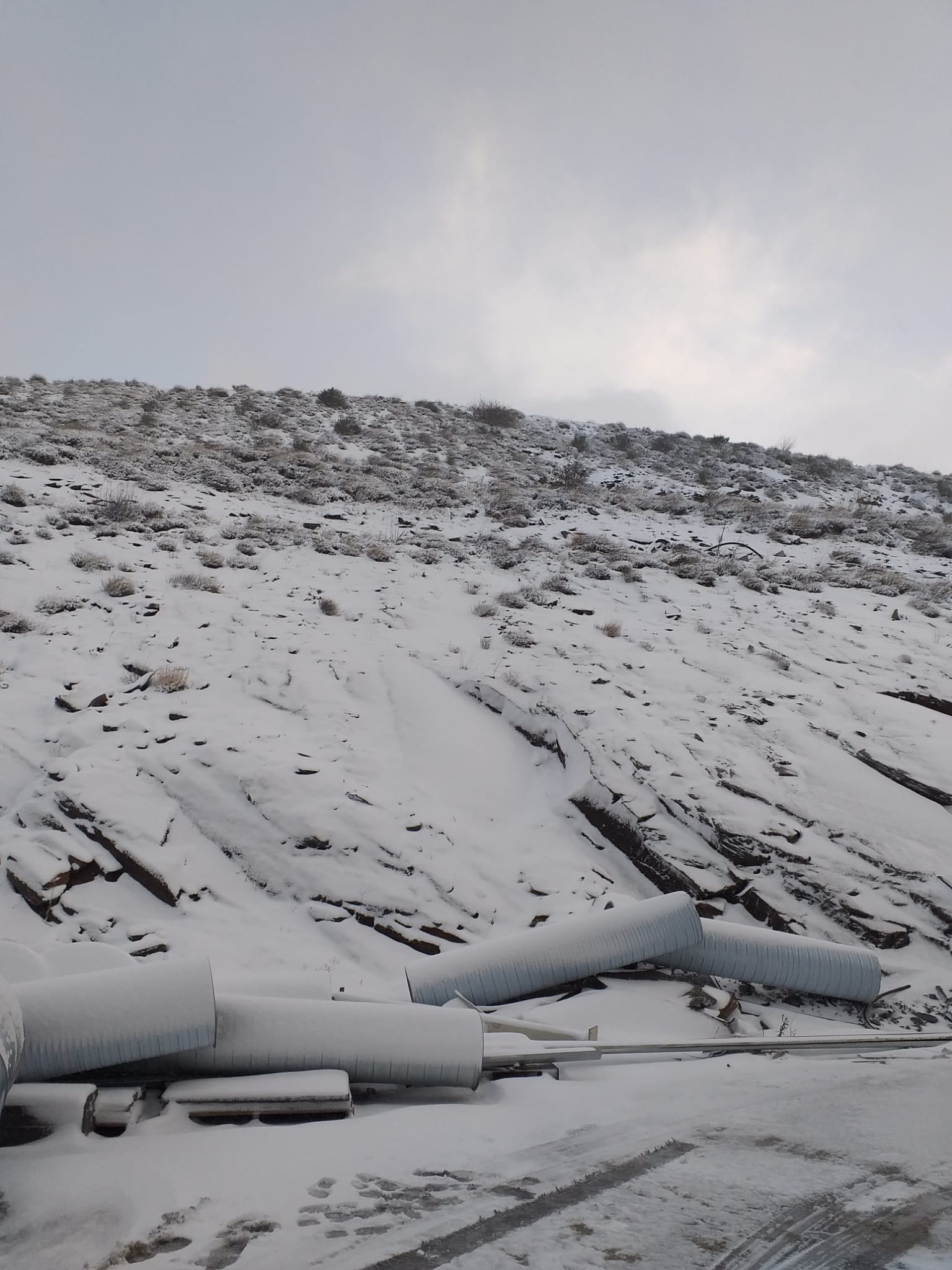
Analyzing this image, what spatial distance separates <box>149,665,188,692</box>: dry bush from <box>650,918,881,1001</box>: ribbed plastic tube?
560 cm

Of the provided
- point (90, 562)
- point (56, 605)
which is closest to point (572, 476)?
point (90, 562)

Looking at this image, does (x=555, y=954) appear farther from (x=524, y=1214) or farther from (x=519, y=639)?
(x=519, y=639)

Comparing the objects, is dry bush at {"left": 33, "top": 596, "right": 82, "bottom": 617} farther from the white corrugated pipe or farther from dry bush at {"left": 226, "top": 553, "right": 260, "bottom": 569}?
the white corrugated pipe

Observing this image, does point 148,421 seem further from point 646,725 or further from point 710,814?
point 710,814

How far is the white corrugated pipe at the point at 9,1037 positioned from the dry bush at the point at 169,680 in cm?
505

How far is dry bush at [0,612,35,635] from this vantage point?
815cm

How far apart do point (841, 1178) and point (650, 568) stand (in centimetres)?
1185

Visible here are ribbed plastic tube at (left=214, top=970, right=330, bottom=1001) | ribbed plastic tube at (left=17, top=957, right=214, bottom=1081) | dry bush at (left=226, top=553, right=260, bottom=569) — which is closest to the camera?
ribbed plastic tube at (left=17, top=957, right=214, bottom=1081)

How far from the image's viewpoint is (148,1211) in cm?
219

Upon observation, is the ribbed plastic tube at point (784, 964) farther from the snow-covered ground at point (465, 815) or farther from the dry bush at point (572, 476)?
the dry bush at point (572, 476)

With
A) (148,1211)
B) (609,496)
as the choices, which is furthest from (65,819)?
(609,496)

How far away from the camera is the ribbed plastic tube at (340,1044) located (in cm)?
329

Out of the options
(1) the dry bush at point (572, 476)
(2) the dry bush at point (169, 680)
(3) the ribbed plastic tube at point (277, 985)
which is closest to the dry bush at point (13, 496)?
(2) the dry bush at point (169, 680)

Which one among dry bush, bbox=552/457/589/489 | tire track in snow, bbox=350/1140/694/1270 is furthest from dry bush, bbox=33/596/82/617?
dry bush, bbox=552/457/589/489
